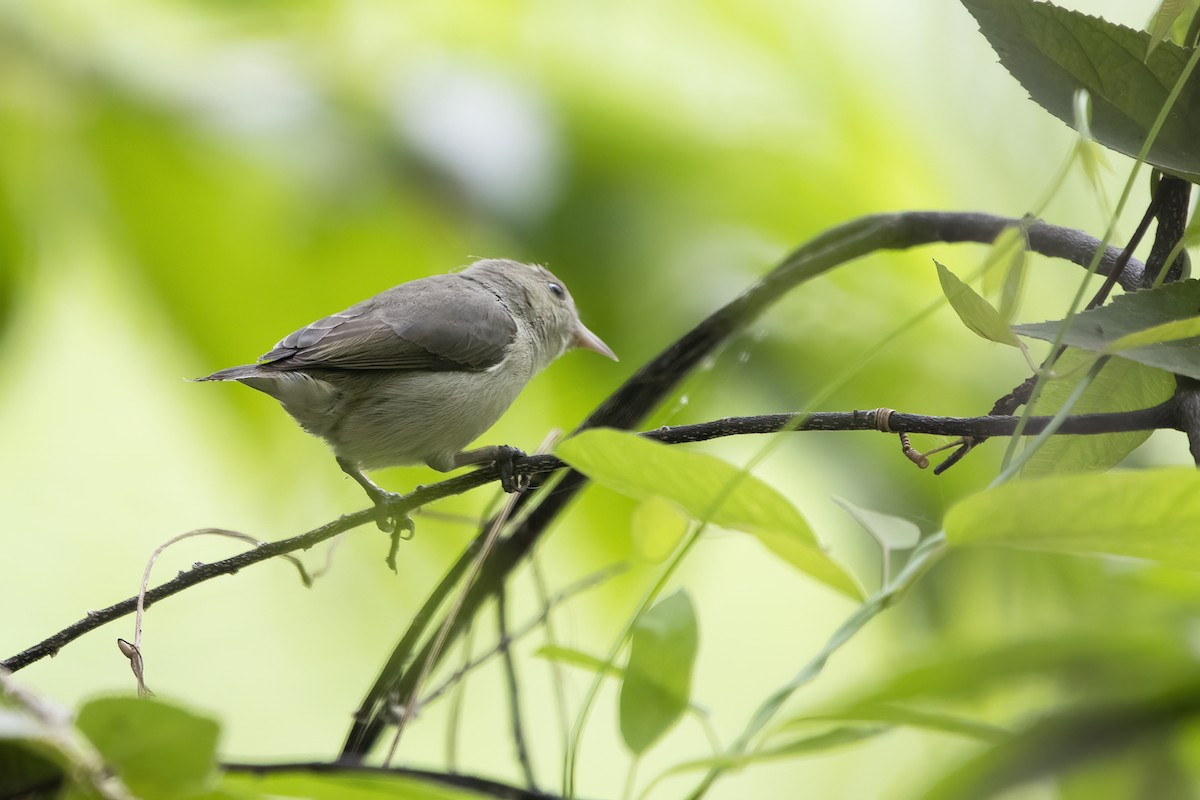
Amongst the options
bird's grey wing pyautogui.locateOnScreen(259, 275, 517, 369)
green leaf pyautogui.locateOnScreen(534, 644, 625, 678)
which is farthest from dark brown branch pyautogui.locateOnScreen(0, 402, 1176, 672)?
bird's grey wing pyautogui.locateOnScreen(259, 275, 517, 369)

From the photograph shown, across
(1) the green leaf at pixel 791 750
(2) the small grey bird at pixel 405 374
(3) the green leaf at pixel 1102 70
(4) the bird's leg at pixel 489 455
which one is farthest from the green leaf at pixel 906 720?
(2) the small grey bird at pixel 405 374

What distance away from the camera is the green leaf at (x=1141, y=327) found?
0.51 m

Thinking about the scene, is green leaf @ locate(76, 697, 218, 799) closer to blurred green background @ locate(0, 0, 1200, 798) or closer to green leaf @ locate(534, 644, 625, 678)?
green leaf @ locate(534, 644, 625, 678)

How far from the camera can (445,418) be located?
165cm

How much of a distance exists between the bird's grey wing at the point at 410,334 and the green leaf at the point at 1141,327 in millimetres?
1242

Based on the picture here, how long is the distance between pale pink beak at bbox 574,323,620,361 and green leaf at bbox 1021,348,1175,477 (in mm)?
1125

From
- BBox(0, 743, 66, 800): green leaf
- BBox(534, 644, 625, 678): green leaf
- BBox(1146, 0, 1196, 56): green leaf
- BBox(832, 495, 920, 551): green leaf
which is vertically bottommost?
BBox(832, 495, 920, 551): green leaf

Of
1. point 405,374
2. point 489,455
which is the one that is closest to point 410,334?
point 405,374

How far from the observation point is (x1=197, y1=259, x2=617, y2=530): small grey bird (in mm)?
1604

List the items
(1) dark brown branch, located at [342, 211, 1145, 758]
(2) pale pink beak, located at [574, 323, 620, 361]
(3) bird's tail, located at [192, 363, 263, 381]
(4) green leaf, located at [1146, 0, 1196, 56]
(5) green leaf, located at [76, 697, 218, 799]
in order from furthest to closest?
(2) pale pink beak, located at [574, 323, 620, 361] → (3) bird's tail, located at [192, 363, 263, 381] → (1) dark brown branch, located at [342, 211, 1145, 758] → (4) green leaf, located at [1146, 0, 1196, 56] → (5) green leaf, located at [76, 697, 218, 799]

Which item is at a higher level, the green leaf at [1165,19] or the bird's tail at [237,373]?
the bird's tail at [237,373]

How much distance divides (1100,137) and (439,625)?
63 cm

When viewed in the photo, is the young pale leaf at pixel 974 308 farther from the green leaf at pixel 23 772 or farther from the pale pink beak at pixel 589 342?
the pale pink beak at pixel 589 342

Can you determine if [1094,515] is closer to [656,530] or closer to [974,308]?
[974,308]
